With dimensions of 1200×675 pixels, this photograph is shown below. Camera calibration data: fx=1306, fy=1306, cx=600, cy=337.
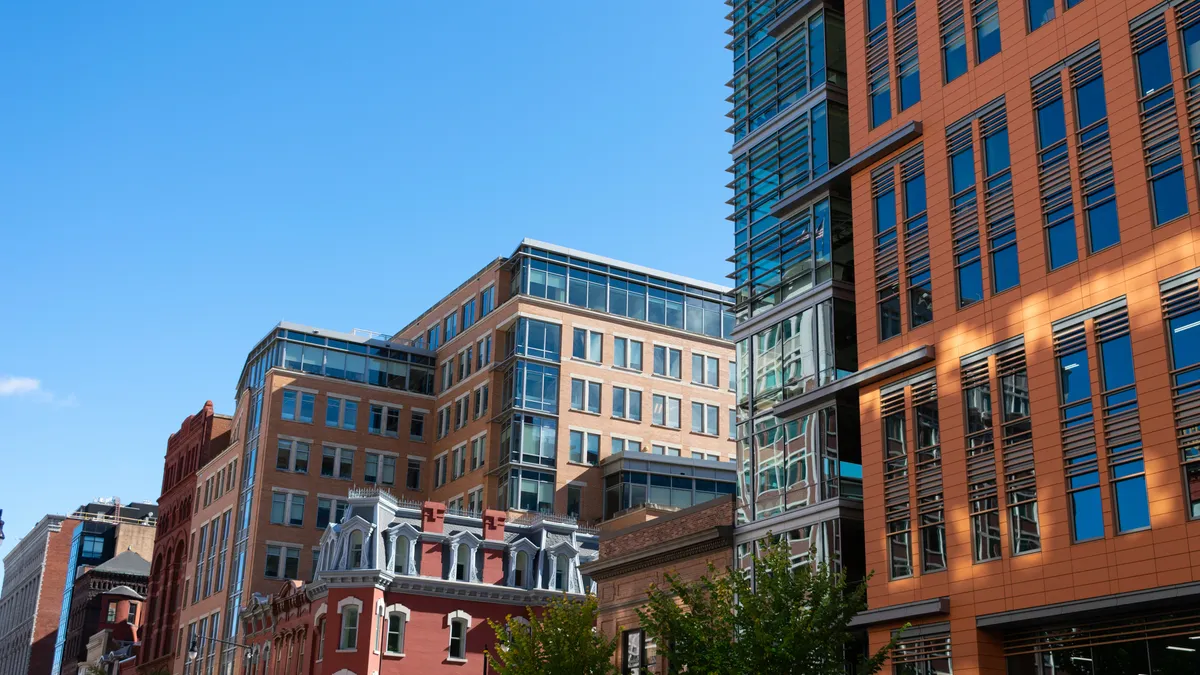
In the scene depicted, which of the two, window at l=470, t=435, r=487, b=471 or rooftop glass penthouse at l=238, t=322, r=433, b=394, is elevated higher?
rooftop glass penthouse at l=238, t=322, r=433, b=394

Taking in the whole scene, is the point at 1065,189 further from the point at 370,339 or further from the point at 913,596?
the point at 370,339

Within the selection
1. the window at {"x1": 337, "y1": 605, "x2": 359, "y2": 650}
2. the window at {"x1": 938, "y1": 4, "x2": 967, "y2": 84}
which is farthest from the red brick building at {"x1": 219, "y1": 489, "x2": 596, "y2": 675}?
the window at {"x1": 938, "y1": 4, "x2": 967, "y2": 84}

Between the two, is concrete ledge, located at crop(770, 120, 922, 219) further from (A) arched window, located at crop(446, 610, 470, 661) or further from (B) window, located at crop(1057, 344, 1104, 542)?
(A) arched window, located at crop(446, 610, 470, 661)

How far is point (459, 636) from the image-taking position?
63.6 meters

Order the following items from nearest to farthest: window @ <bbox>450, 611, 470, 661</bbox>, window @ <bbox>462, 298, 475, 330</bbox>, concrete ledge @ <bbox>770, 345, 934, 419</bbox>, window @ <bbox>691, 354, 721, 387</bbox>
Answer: concrete ledge @ <bbox>770, 345, 934, 419</bbox>
window @ <bbox>450, 611, 470, 661</bbox>
window @ <bbox>691, 354, 721, 387</bbox>
window @ <bbox>462, 298, 475, 330</bbox>

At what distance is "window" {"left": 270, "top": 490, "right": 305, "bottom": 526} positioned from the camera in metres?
84.6

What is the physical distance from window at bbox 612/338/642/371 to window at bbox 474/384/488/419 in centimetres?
846

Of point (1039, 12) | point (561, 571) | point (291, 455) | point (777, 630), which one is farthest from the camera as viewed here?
point (291, 455)

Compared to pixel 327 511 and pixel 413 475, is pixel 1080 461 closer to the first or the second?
pixel 327 511

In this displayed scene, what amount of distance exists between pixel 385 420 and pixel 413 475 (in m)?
4.24

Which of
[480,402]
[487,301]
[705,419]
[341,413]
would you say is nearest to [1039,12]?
[705,419]

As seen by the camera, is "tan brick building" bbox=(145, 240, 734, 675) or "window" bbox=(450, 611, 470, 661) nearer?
"window" bbox=(450, 611, 470, 661)

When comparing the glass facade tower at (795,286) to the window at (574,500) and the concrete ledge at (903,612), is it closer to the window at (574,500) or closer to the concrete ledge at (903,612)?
the concrete ledge at (903,612)

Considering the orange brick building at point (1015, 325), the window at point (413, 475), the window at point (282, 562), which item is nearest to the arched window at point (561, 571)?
the window at point (282, 562)
